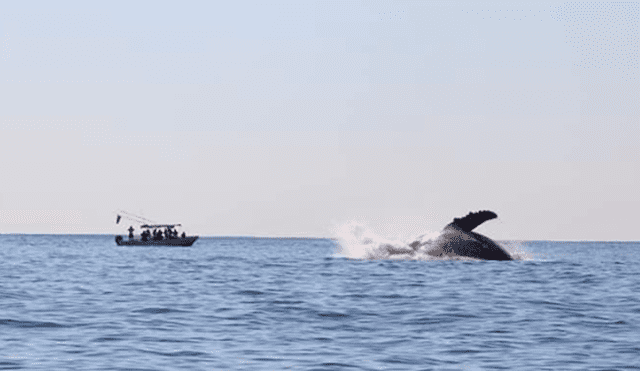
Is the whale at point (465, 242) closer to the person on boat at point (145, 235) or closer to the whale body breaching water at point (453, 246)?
the whale body breaching water at point (453, 246)

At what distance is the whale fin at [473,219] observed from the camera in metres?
54.1

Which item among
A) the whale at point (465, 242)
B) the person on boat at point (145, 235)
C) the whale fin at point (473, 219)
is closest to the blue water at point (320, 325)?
the whale fin at point (473, 219)

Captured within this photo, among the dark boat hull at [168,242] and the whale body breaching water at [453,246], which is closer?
the whale body breaching water at [453,246]

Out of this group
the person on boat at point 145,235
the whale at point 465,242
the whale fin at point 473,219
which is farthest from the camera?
the person on boat at point 145,235

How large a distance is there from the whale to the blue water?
1655cm

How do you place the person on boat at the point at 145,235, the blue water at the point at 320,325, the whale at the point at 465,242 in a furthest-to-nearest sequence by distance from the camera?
1. the person on boat at the point at 145,235
2. the whale at the point at 465,242
3. the blue water at the point at 320,325

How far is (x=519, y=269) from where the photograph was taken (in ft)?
158

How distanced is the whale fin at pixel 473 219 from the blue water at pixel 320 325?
15.5 m

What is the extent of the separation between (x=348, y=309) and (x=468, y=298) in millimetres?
5528

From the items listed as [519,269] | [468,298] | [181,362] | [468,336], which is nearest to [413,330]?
[468,336]

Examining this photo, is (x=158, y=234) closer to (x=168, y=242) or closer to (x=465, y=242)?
(x=168, y=242)

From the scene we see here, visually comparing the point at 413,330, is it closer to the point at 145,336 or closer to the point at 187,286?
the point at 145,336

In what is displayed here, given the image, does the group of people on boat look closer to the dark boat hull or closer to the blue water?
the dark boat hull

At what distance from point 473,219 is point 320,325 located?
1358 inches
